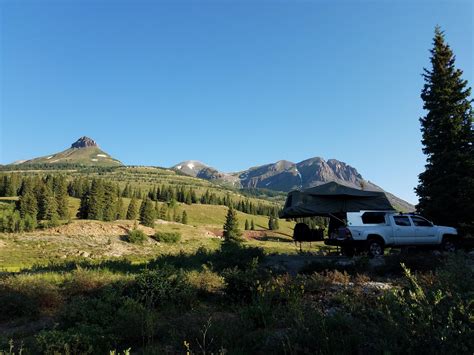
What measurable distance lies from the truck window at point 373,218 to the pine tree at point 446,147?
7.45m

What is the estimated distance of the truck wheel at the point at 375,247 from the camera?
1550 cm

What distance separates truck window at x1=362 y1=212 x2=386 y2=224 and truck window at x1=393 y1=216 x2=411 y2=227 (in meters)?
0.62

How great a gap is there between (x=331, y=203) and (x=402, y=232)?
333cm

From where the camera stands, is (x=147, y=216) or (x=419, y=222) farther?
(x=147, y=216)

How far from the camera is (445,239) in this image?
17.1m

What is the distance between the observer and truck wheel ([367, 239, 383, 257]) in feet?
50.8

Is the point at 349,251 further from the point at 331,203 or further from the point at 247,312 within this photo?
the point at 247,312

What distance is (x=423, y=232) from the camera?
1647cm

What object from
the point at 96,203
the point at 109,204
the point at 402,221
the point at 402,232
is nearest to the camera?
the point at 402,232

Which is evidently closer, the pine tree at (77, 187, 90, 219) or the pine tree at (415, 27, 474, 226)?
the pine tree at (415, 27, 474, 226)

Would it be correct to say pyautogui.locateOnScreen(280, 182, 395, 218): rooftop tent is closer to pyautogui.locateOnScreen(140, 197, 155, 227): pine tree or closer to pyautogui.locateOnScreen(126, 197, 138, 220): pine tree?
pyautogui.locateOnScreen(140, 197, 155, 227): pine tree

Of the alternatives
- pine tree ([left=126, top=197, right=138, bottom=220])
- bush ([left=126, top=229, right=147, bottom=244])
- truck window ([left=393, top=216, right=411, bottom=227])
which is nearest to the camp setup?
truck window ([left=393, top=216, right=411, bottom=227])

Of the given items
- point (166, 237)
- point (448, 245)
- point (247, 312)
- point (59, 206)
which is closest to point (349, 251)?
point (448, 245)

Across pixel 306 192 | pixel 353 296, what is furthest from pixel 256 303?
pixel 306 192
